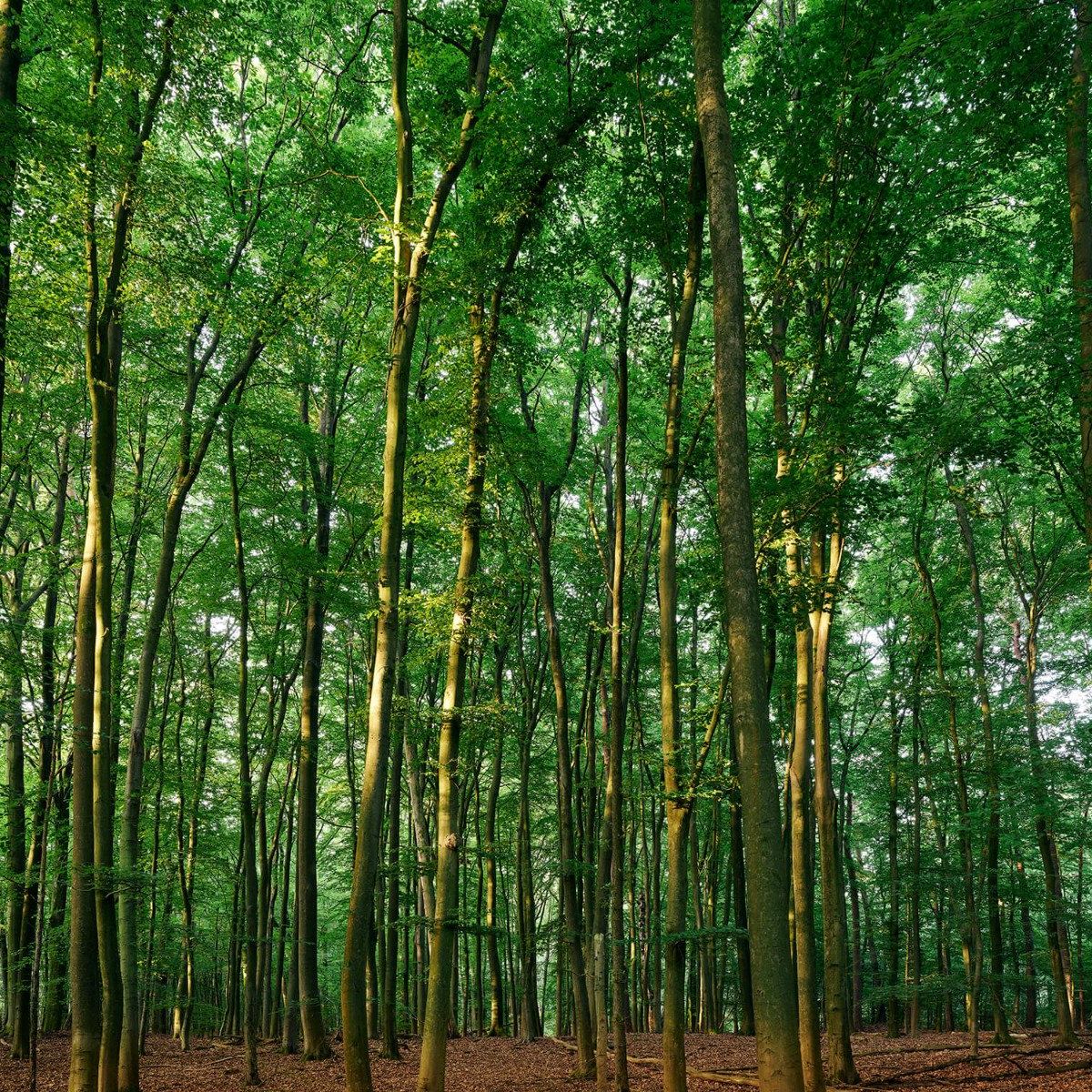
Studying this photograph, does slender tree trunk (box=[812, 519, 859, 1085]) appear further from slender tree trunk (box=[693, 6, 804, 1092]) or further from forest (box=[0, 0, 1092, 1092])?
slender tree trunk (box=[693, 6, 804, 1092])

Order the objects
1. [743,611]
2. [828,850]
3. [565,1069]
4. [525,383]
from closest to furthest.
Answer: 1. [743,611]
2. [828,850]
3. [565,1069]
4. [525,383]

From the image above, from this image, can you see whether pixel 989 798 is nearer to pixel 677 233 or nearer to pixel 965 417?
pixel 965 417

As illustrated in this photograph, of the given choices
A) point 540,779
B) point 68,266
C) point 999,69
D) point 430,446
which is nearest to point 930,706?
point 540,779

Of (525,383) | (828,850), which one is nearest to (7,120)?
(525,383)

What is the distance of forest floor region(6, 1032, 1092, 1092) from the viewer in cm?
996

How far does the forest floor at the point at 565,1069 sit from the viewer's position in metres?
9.96

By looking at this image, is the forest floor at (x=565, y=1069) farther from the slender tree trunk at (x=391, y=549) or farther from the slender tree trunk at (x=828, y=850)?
the slender tree trunk at (x=391, y=549)

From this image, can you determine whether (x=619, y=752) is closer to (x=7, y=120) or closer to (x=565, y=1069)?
(x=565, y=1069)

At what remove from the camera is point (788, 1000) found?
432 cm

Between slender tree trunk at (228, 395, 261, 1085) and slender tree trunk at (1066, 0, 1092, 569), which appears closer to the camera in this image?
slender tree trunk at (1066, 0, 1092, 569)

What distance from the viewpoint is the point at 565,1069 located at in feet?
40.2

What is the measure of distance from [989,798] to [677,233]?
35.1 ft

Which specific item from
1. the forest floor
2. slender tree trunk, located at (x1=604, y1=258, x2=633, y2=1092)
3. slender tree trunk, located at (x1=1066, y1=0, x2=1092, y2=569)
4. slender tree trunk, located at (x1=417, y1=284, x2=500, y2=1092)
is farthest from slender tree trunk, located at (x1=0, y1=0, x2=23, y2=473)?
the forest floor

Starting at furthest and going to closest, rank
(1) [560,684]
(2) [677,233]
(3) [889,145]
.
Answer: (1) [560,684], (2) [677,233], (3) [889,145]
